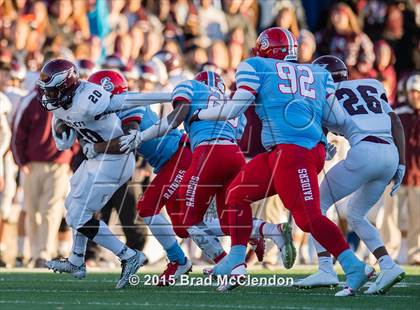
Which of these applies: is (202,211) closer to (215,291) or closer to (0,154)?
(215,291)

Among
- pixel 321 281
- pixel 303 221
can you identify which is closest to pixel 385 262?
pixel 321 281

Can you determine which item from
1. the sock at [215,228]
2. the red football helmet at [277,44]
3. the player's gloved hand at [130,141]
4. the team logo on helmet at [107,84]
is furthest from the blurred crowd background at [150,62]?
the red football helmet at [277,44]

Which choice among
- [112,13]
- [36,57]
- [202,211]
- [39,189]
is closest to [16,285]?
[202,211]

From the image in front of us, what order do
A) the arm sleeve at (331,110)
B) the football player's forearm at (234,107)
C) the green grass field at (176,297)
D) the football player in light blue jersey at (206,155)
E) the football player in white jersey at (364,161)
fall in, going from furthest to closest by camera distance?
1. the football player in light blue jersey at (206,155)
2. the football player in white jersey at (364,161)
3. the arm sleeve at (331,110)
4. the football player's forearm at (234,107)
5. the green grass field at (176,297)

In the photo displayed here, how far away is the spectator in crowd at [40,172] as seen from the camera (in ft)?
45.6

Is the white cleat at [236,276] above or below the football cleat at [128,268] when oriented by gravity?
above

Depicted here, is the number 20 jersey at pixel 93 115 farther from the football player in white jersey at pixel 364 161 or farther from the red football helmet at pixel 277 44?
the football player in white jersey at pixel 364 161

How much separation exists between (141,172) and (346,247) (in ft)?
17.6

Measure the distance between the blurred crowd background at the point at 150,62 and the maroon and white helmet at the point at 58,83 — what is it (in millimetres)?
3230

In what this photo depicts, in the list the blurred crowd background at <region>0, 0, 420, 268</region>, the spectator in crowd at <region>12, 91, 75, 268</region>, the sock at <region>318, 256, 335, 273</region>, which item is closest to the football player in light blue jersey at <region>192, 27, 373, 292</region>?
the sock at <region>318, 256, 335, 273</region>

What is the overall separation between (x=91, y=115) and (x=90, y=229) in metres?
0.89

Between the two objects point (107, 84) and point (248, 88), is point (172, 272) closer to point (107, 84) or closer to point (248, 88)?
point (107, 84)

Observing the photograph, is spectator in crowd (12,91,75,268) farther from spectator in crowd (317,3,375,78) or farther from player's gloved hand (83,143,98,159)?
spectator in crowd (317,3,375,78)

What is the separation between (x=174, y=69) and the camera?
1519cm
